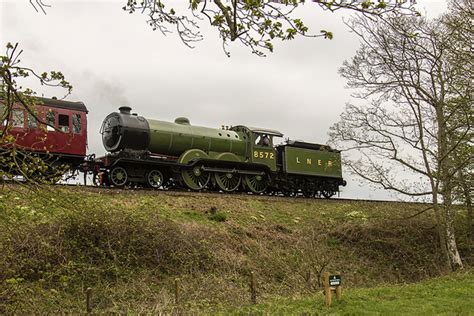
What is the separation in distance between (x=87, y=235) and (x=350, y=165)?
925cm

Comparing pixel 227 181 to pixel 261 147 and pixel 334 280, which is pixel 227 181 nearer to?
pixel 261 147

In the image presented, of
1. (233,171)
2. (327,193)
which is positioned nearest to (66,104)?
(233,171)

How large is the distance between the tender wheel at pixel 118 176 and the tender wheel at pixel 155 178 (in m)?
0.91

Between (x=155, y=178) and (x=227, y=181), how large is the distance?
3.43 m

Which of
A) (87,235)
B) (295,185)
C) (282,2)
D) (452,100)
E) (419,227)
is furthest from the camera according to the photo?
(295,185)

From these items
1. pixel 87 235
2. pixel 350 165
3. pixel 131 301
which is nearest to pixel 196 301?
pixel 131 301

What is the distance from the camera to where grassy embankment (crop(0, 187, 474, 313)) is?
952cm

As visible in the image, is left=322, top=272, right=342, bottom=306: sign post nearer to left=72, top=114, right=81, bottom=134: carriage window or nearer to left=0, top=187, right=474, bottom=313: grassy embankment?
left=0, top=187, right=474, bottom=313: grassy embankment

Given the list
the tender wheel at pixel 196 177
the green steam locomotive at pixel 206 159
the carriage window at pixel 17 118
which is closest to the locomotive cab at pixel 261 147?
the green steam locomotive at pixel 206 159

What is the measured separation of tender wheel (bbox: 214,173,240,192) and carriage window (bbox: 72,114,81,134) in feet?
19.2

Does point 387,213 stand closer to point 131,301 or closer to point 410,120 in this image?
point 410,120

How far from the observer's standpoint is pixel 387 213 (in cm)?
1927

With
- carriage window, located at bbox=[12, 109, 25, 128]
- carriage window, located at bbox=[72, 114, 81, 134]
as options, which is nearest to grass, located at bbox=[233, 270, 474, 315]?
carriage window, located at bbox=[12, 109, 25, 128]

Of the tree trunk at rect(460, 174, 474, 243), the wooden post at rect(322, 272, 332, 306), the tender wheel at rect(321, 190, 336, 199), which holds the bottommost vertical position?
the wooden post at rect(322, 272, 332, 306)
